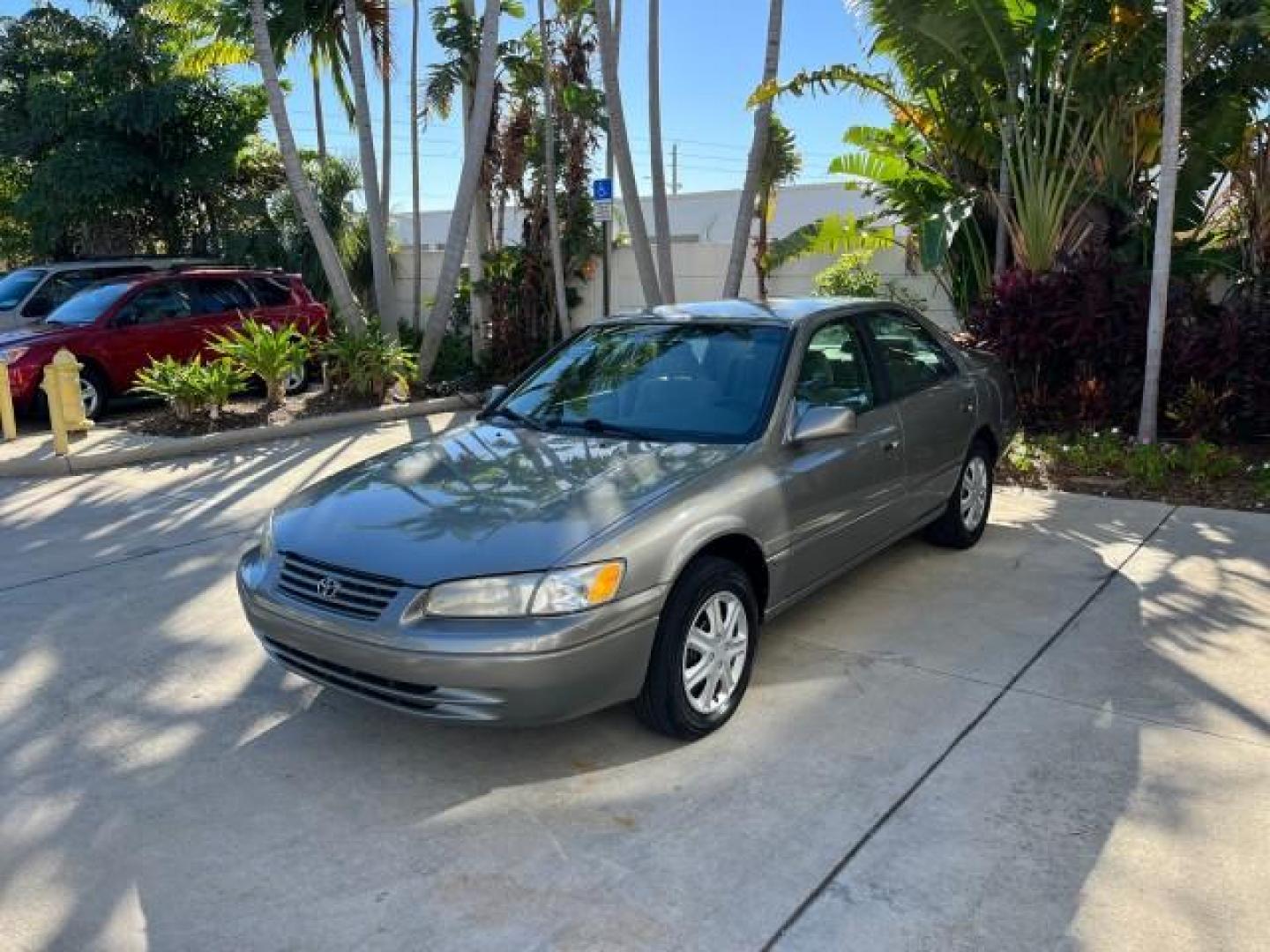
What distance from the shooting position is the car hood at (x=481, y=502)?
3.44m

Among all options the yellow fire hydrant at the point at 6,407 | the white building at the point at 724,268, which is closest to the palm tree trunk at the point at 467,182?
the white building at the point at 724,268

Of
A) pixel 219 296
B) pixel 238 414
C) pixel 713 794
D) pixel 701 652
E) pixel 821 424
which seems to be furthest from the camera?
pixel 219 296

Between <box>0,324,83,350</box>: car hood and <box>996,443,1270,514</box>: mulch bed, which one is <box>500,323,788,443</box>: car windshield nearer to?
<box>996,443,1270,514</box>: mulch bed

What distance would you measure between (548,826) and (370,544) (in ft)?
3.80

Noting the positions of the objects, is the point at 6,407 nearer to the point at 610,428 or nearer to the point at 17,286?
the point at 17,286

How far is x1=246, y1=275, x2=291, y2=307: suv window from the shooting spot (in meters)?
12.7

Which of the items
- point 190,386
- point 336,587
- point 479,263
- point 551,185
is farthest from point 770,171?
point 336,587

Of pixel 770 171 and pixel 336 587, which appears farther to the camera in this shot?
pixel 770 171

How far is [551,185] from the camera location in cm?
1308

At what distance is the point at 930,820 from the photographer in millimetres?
3287

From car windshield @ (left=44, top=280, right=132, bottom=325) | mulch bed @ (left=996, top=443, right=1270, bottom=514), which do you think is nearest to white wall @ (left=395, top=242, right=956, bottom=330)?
mulch bed @ (left=996, top=443, right=1270, bottom=514)

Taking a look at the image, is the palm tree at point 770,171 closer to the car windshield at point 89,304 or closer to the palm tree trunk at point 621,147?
the palm tree trunk at point 621,147

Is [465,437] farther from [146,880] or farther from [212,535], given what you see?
[212,535]

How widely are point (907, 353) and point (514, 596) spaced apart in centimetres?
310
